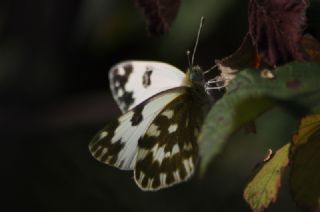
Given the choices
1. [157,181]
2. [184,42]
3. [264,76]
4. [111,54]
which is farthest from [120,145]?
[111,54]

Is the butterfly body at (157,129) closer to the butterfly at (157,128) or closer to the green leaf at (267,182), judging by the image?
the butterfly at (157,128)

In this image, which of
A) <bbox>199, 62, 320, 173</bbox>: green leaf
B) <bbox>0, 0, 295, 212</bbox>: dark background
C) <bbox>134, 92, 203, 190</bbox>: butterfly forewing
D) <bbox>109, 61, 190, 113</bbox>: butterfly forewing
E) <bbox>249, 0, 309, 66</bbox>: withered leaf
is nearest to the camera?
<bbox>199, 62, 320, 173</bbox>: green leaf

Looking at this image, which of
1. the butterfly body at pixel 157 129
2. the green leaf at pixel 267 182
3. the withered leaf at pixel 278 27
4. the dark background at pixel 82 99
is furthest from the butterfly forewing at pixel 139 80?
the dark background at pixel 82 99

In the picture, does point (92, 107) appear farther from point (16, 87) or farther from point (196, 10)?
point (196, 10)

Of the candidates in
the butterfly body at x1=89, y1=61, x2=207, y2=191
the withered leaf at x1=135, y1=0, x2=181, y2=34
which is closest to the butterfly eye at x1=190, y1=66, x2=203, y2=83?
the butterfly body at x1=89, y1=61, x2=207, y2=191

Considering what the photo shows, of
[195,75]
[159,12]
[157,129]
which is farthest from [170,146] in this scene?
[159,12]

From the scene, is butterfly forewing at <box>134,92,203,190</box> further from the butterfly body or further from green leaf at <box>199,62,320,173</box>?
green leaf at <box>199,62,320,173</box>
